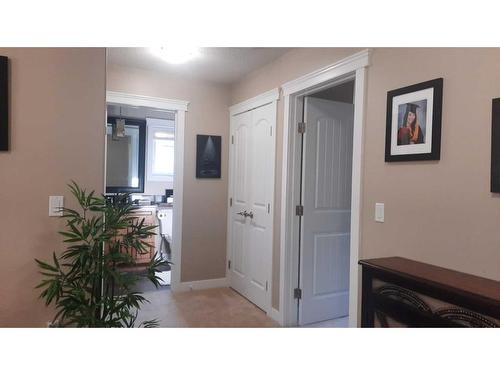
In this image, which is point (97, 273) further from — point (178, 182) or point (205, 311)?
point (178, 182)

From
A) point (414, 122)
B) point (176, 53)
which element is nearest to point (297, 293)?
point (414, 122)

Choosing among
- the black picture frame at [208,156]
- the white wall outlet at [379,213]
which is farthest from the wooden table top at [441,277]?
the black picture frame at [208,156]

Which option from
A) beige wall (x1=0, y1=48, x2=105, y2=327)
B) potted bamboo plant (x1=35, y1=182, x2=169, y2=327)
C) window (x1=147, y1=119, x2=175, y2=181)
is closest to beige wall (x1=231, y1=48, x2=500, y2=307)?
potted bamboo plant (x1=35, y1=182, x2=169, y2=327)

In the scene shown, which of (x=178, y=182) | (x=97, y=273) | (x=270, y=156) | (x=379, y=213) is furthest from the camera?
(x=178, y=182)

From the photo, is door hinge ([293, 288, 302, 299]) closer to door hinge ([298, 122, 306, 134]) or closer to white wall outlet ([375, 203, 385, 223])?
white wall outlet ([375, 203, 385, 223])

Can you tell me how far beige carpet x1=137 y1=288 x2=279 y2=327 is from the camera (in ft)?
9.05

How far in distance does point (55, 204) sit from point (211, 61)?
1.94 meters

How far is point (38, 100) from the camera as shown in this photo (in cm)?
166

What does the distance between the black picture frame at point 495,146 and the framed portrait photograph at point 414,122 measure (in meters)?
0.24

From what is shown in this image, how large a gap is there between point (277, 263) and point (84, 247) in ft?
5.79

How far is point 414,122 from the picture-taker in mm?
1688
